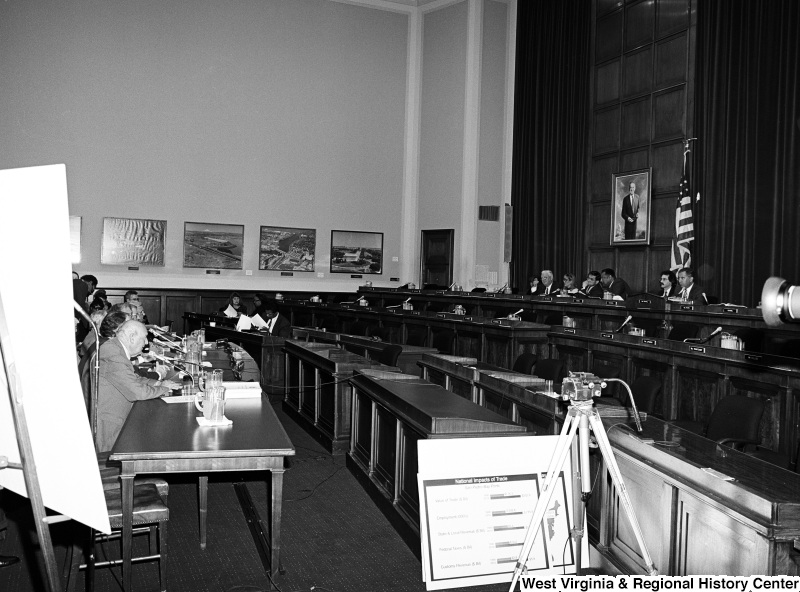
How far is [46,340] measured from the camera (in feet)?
4.47

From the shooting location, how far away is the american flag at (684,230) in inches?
397

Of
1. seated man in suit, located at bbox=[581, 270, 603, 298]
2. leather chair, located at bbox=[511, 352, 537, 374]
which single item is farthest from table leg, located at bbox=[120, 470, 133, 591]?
seated man in suit, located at bbox=[581, 270, 603, 298]

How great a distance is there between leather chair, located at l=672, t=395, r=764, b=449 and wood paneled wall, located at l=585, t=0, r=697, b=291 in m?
7.69

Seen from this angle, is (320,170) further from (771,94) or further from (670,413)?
(670,413)

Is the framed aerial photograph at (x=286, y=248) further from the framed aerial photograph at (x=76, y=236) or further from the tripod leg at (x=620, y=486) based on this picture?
the tripod leg at (x=620, y=486)

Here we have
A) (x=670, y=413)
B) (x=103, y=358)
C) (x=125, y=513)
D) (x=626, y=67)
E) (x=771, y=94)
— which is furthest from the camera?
(x=626, y=67)

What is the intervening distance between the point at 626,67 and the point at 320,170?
6385mm

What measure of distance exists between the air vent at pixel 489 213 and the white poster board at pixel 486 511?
12058mm

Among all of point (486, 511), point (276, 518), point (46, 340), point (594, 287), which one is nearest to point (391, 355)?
point (276, 518)

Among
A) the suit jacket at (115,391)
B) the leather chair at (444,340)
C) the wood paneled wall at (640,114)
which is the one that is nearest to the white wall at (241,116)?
the wood paneled wall at (640,114)

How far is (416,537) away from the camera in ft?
11.5

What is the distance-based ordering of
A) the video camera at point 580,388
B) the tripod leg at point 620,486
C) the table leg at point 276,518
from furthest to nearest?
1. the table leg at point 276,518
2. the video camera at point 580,388
3. the tripod leg at point 620,486

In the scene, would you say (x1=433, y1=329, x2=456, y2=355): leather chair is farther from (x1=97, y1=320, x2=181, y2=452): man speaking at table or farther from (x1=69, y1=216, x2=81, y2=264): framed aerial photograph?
(x1=69, y1=216, x2=81, y2=264): framed aerial photograph

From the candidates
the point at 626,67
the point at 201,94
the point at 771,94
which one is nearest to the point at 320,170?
the point at 201,94
